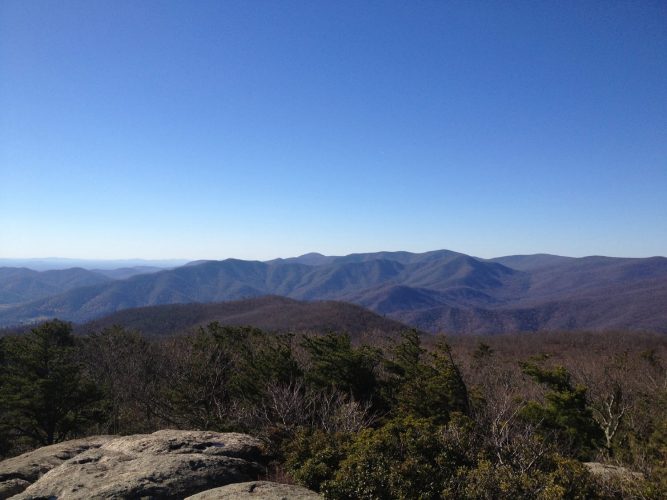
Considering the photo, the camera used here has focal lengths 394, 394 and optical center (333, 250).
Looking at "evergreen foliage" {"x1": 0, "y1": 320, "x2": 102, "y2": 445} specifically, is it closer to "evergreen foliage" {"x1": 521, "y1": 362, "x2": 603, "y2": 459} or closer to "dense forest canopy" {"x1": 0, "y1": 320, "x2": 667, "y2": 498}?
"dense forest canopy" {"x1": 0, "y1": 320, "x2": 667, "y2": 498}

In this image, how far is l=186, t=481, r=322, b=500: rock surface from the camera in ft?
28.0

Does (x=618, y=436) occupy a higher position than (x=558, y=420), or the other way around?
(x=558, y=420)

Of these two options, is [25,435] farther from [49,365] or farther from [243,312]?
[243,312]

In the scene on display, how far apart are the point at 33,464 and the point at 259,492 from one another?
7.59 meters

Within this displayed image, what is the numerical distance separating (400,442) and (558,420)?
477 inches

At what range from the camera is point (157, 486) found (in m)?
9.33

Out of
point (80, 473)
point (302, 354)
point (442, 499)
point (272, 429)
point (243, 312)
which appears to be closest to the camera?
point (442, 499)

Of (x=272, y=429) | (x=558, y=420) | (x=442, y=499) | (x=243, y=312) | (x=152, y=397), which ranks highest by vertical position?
(x=442, y=499)

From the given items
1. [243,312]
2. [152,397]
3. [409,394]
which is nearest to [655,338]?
[409,394]

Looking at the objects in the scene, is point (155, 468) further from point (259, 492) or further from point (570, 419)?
point (570, 419)

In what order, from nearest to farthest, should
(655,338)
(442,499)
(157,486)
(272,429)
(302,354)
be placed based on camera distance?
(442,499)
(157,486)
(272,429)
(302,354)
(655,338)

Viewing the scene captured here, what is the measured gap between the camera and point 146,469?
9.95 meters

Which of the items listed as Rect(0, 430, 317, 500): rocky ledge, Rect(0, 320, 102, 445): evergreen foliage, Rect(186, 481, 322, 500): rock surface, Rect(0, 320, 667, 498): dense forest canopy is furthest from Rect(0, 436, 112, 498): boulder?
Rect(0, 320, 102, 445): evergreen foliage

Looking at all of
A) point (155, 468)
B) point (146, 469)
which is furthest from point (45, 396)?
point (155, 468)
